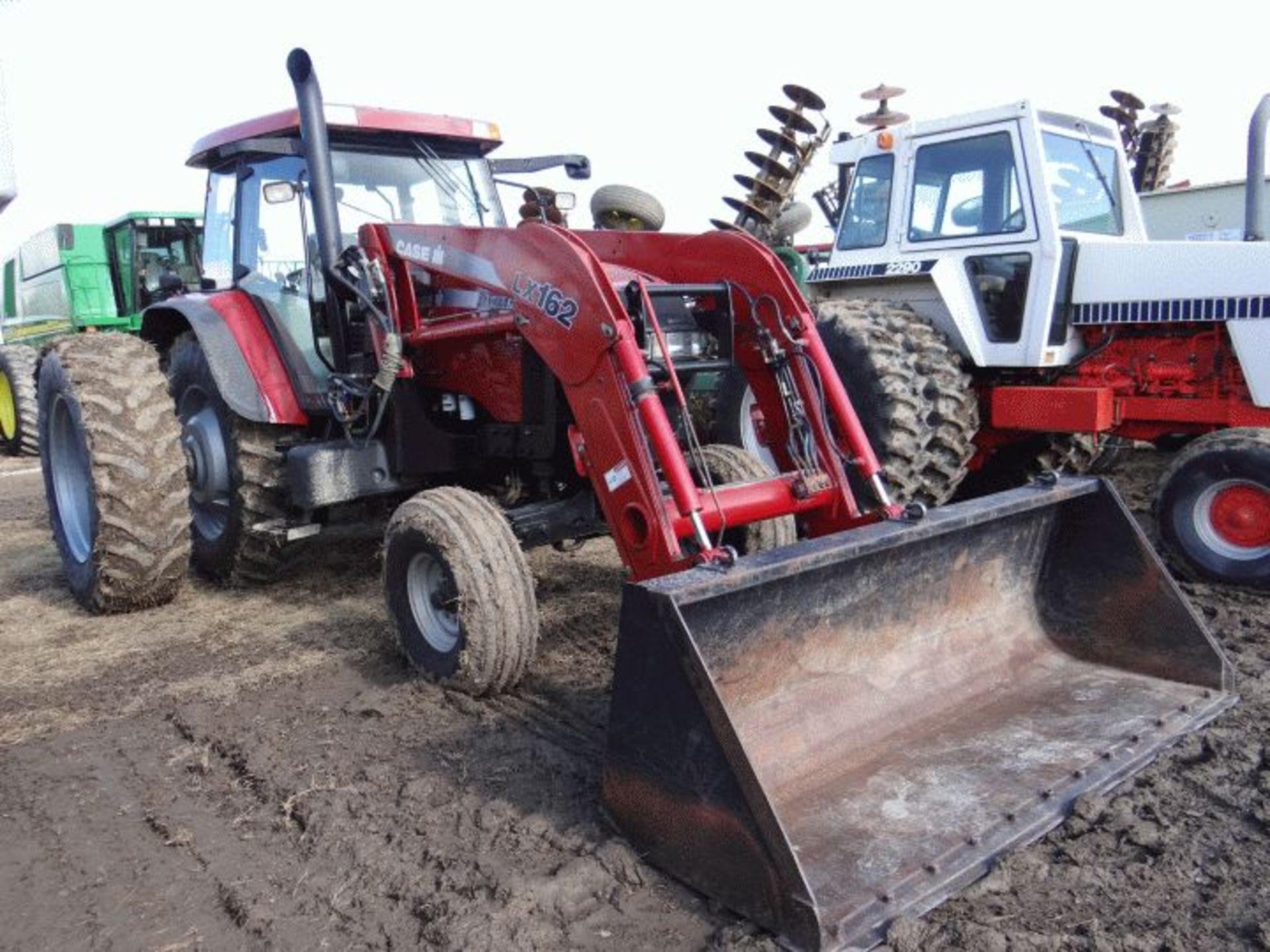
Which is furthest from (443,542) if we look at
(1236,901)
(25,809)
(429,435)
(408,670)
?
(1236,901)

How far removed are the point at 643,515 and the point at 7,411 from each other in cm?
1260

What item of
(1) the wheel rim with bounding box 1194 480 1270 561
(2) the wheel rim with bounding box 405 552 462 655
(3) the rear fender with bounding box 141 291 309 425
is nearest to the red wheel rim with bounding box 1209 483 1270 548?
(1) the wheel rim with bounding box 1194 480 1270 561

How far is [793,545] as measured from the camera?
298cm

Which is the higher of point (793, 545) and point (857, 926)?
point (793, 545)

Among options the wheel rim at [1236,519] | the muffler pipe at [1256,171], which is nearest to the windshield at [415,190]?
the wheel rim at [1236,519]

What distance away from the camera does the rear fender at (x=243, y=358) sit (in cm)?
482

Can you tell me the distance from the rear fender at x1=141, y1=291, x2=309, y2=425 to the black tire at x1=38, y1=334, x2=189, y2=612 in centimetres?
35

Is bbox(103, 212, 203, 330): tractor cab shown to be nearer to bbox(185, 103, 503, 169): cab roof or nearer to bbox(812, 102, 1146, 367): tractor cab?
bbox(185, 103, 503, 169): cab roof

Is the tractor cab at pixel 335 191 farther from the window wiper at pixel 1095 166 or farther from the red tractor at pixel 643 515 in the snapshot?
the window wiper at pixel 1095 166

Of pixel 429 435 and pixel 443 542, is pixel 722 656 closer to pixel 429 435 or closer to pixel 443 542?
pixel 443 542

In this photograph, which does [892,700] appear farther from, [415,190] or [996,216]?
[996,216]

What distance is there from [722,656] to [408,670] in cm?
170

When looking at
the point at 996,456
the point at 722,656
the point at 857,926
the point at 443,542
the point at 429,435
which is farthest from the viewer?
the point at 996,456

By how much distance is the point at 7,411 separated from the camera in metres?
13.1
